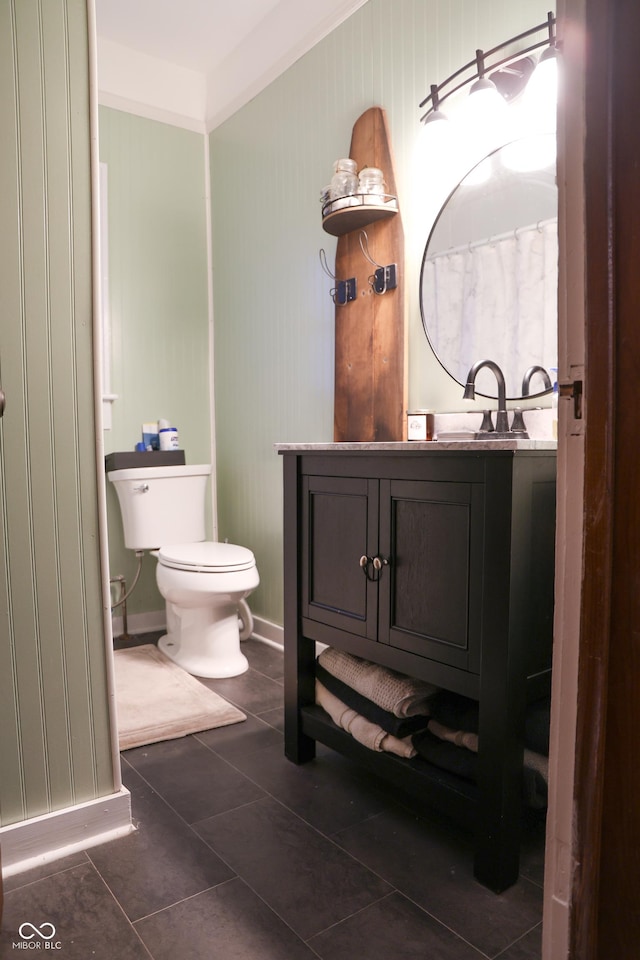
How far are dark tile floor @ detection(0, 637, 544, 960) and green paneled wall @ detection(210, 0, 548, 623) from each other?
1.17 metres

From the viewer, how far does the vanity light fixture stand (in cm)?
168

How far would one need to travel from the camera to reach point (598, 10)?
60cm

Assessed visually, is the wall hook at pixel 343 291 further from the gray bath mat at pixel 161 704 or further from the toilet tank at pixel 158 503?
the gray bath mat at pixel 161 704

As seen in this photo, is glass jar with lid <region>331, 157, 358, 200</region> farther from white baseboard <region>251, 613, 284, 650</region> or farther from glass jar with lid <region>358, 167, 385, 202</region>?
white baseboard <region>251, 613, 284, 650</region>

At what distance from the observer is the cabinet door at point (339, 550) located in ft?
5.19

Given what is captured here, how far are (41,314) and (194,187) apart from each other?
7.08 feet

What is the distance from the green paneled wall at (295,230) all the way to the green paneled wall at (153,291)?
10 centimetres

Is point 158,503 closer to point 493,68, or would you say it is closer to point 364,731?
point 364,731

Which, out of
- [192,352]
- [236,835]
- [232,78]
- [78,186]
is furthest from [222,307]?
[236,835]

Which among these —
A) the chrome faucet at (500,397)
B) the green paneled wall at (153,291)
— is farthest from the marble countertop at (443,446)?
the green paneled wall at (153,291)

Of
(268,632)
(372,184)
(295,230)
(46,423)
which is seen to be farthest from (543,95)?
(268,632)

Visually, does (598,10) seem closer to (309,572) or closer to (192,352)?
(309,572)

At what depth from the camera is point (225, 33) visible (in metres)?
2.87

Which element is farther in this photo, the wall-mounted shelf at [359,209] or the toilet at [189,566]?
the toilet at [189,566]
